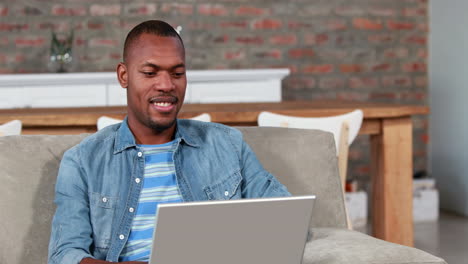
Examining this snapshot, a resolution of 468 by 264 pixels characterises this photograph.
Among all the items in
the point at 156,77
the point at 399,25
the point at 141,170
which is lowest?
the point at 141,170

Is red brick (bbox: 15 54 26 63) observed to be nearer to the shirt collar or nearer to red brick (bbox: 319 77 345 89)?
red brick (bbox: 319 77 345 89)

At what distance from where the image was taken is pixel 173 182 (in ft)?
5.90

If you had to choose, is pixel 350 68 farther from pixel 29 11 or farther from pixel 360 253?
pixel 360 253

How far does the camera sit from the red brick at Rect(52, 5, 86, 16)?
5.18 meters

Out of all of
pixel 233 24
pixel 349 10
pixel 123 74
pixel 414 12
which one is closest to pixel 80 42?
pixel 233 24

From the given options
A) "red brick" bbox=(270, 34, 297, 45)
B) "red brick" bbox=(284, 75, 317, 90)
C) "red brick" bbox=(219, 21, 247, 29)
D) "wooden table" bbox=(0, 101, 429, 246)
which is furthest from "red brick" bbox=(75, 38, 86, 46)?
"wooden table" bbox=(0, 101, 429, 246)

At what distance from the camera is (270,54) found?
534 cm

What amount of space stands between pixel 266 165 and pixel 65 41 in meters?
3.31

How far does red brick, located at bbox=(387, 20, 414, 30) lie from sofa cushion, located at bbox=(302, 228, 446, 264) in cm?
379

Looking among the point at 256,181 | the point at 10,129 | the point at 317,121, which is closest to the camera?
the point at 256,181

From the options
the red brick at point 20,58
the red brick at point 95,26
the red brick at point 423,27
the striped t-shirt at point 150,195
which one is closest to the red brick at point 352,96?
the red brick at point 423,27

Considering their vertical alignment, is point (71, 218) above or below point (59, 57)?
below

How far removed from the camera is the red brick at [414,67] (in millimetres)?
5473

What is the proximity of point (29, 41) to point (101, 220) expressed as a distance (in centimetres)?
373
